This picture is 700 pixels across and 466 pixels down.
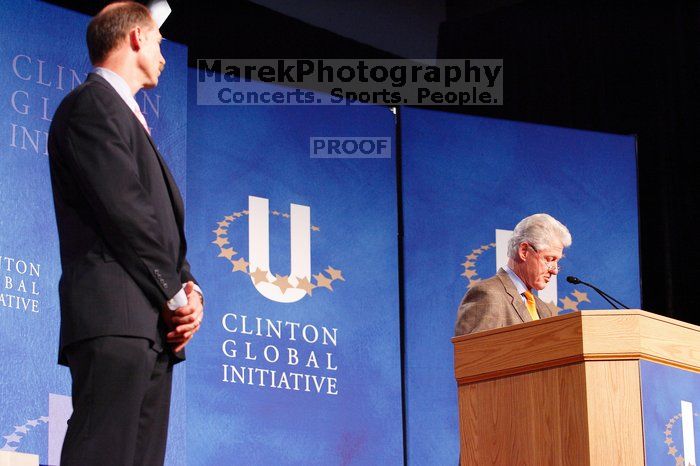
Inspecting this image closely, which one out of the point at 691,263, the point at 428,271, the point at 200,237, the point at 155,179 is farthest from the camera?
the point at 691,263

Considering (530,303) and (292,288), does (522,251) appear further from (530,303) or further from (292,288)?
(292,288)

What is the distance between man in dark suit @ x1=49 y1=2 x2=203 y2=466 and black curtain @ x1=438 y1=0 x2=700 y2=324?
3744 millimetres

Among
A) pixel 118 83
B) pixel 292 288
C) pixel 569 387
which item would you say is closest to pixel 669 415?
pixel 569 387

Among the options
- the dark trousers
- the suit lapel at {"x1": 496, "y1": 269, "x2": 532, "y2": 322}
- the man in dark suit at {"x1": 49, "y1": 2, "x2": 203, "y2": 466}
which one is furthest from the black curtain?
the dark trousers

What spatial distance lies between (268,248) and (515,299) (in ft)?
4.54

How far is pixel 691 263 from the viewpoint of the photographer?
584 centimetres

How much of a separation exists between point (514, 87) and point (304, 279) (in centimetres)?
175

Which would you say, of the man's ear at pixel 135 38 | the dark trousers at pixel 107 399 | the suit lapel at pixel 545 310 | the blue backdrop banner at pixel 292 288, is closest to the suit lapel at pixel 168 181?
the man's ear at pixel 135 38

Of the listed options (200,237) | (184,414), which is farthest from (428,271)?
(184,414)

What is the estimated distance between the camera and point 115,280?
2.31 meters

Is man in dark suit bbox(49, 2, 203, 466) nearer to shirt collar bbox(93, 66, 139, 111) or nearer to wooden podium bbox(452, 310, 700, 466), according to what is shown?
shirt collar bbox(93, 66, 139, 111)

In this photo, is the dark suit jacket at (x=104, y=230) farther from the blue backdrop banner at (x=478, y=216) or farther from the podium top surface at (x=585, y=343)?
the blue backdrop banner at (x=478, y=216)

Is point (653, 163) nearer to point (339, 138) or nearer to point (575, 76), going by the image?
point (575, 76)

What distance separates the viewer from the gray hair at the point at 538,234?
4145 mm
